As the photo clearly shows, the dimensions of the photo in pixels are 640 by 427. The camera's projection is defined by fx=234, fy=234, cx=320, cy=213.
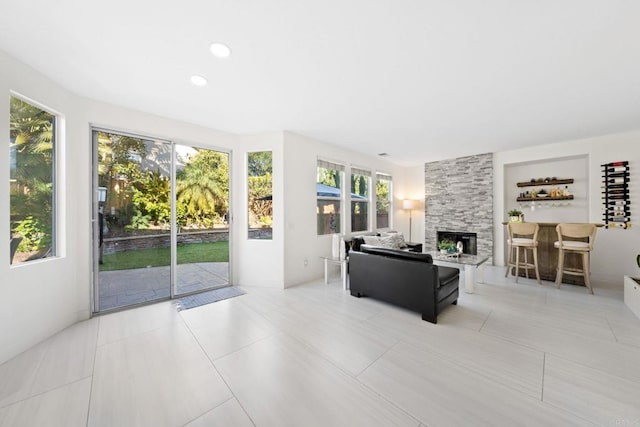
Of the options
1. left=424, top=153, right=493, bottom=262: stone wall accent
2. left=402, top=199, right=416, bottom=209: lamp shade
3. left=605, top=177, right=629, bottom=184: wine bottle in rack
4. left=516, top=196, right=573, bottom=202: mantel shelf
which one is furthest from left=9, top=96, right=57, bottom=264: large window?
left=605, top=177, right=629, bottom=184: wine bottle in rack

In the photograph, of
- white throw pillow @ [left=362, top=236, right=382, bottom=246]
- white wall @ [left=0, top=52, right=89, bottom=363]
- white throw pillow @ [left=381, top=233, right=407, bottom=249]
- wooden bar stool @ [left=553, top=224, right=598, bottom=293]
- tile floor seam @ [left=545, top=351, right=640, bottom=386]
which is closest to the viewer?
tile floor seam @ [left=545, top=351, right=640, bottom=386]

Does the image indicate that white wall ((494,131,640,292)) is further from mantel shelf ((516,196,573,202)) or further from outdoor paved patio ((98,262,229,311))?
outdoor paved patio ((98,262,229,311))

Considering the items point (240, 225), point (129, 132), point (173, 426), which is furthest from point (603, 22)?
point (129, 132)

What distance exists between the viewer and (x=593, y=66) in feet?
7.22

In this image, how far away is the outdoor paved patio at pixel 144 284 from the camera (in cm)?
313

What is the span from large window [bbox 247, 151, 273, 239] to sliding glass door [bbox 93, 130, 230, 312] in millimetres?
417

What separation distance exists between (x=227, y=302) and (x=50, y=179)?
244cm

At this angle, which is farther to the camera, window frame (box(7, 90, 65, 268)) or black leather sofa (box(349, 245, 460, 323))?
black leather sofa (box(349, 245, 460, 323))

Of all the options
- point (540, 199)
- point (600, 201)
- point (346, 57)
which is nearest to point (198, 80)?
point (346, 57)

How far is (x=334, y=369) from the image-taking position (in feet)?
6.23

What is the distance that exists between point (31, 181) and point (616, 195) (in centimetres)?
830

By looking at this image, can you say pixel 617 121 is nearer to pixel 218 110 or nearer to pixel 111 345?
pixel 218 110

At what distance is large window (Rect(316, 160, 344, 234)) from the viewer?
4.73 meters

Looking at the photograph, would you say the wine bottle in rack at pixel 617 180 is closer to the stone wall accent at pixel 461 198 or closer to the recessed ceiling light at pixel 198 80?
the stone wall accent at pixel 461 198
